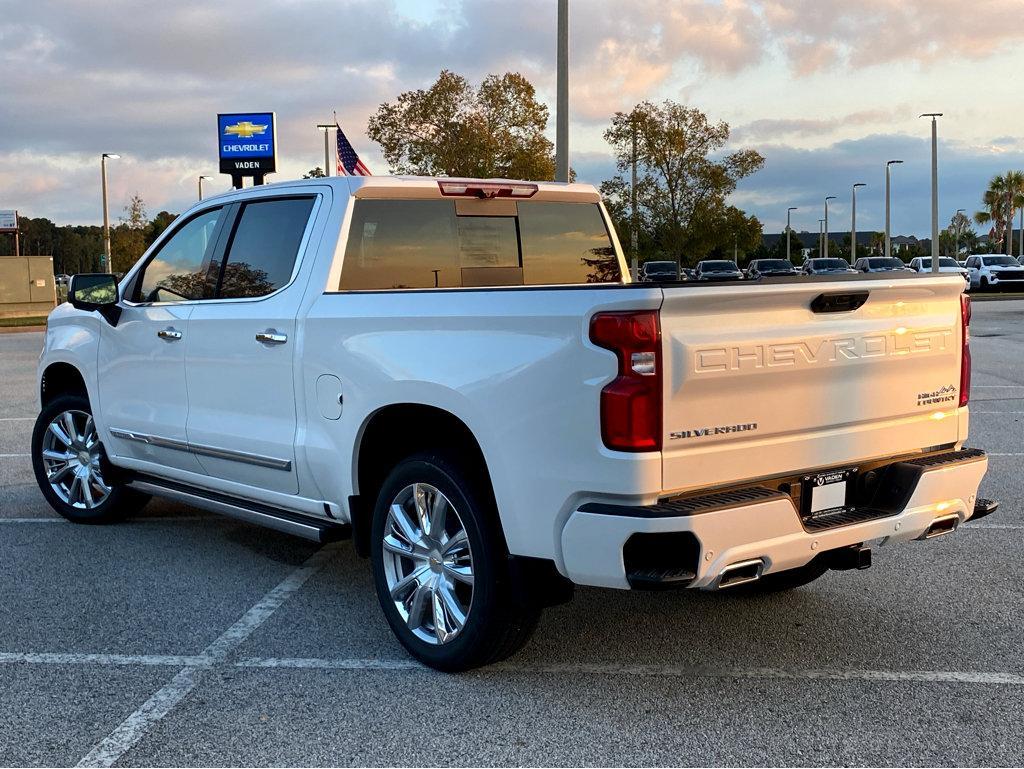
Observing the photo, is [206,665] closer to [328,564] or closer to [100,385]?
[328,564]

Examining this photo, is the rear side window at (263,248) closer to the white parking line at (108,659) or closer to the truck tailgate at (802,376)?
the white parking line at (108,659)

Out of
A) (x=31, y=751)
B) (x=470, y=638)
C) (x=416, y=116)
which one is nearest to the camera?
(x=31, y=751)


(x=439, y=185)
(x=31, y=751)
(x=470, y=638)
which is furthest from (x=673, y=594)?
(x=31, y=751)

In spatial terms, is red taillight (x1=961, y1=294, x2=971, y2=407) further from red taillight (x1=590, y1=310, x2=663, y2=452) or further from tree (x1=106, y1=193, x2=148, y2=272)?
tree (x1=106, y1=193, x2=148, y2=272)

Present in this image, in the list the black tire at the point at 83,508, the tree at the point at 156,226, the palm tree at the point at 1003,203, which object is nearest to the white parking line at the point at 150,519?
the black tire at the point at 83,508

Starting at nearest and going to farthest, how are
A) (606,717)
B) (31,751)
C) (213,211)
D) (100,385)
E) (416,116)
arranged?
(31,751)
(606,717)
(213,211)
(100,385)
(416,116)

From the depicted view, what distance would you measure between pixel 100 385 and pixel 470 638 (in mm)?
3359

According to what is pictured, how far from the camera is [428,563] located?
4352 millimetres

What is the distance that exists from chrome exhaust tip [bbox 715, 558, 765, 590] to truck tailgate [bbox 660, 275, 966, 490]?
0.94ft

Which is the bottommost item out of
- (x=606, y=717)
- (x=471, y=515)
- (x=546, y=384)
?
(x=606, y=717)

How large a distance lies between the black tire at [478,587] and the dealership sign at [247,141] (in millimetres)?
29138

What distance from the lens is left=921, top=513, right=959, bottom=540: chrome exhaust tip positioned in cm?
432

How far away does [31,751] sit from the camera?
11.7 feet

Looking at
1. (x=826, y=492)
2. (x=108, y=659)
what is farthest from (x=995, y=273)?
(x=108, y=659)
